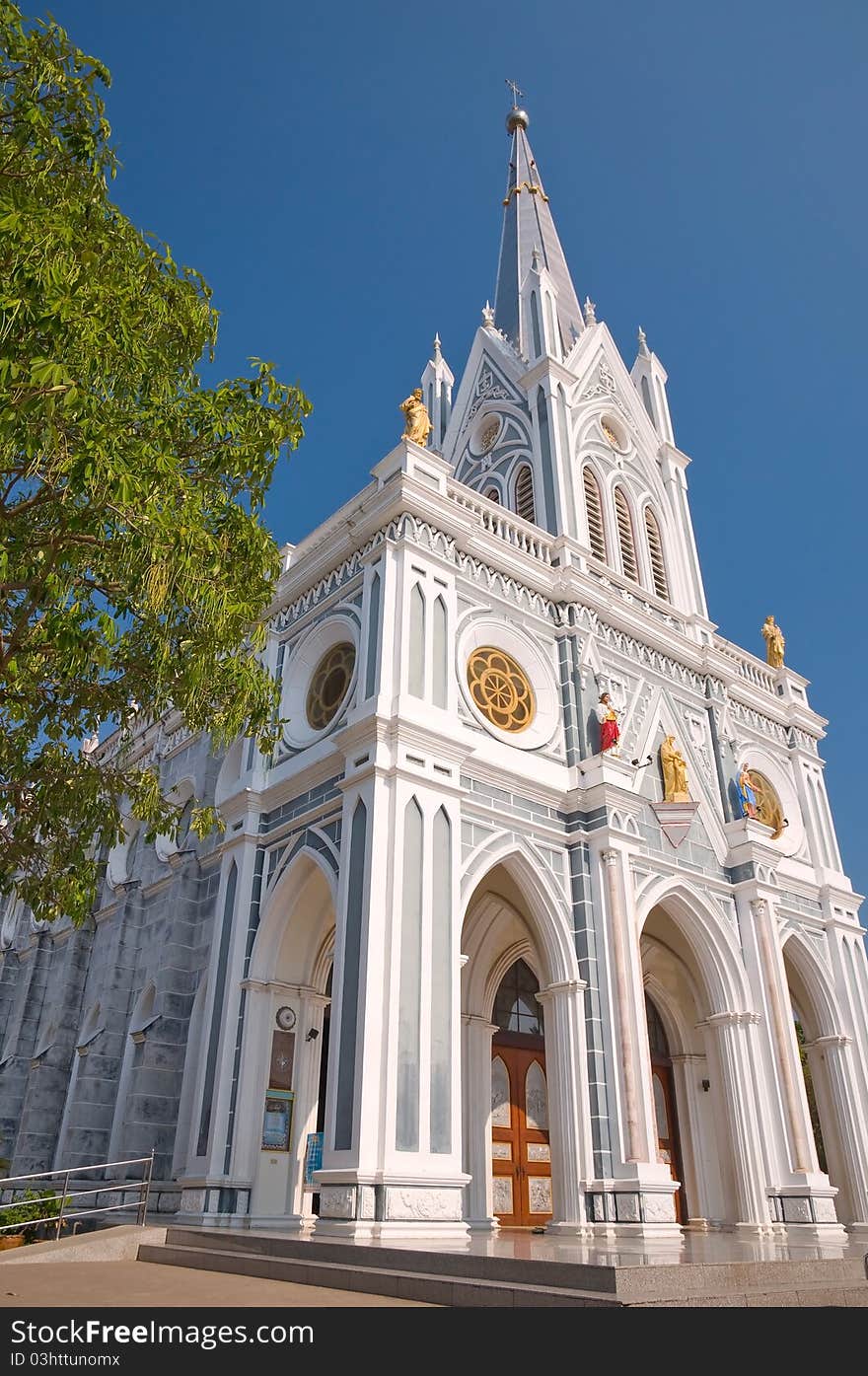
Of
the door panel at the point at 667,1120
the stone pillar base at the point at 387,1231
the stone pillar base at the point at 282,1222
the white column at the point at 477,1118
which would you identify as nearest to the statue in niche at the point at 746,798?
the door panel at the point at 667,1120

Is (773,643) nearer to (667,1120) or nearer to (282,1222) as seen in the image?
(667,1120)

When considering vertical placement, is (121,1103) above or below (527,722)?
below

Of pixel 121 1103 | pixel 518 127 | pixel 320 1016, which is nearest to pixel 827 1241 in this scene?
pixel 320 1016

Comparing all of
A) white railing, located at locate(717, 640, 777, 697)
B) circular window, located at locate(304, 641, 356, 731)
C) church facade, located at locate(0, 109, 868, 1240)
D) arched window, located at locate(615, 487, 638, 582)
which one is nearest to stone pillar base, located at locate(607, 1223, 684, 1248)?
church facade, located at locate(0, 109, 868, 1240)

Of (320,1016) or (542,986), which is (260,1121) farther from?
(542,986)

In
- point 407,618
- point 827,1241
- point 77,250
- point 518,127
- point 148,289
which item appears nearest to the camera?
point 77,250

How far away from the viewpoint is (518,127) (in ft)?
107

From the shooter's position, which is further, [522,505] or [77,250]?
[522,505]

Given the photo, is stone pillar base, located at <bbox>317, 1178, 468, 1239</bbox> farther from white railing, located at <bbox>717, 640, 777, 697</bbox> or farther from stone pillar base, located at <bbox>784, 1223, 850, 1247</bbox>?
white railing, located at <bbox>717, 640, 777, 697</bbox>

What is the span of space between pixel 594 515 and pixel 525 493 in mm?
1603
